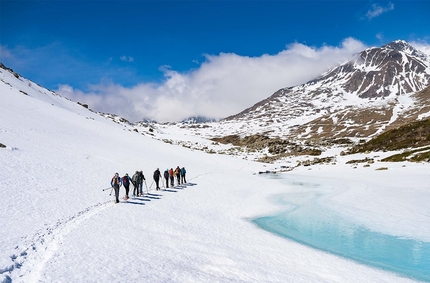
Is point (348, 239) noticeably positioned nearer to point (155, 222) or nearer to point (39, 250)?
point (155, 222)

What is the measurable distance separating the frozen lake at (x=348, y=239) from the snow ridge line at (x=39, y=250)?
12213 mm

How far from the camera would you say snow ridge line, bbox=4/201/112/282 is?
949 centimetres

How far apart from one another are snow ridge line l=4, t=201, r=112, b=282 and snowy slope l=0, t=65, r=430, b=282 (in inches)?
1.5

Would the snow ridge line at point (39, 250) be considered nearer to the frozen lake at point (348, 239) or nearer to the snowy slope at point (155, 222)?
the snowy slope at point (155, 222)

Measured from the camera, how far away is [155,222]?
17.8 metres

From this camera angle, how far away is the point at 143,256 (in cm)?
1191

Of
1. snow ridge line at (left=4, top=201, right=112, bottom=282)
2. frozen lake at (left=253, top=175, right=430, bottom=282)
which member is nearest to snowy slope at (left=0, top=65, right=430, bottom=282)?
snow ridge line at (left=4, top=201, right=112, bottom=282)

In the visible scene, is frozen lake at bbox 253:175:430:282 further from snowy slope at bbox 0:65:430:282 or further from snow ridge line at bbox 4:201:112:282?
snow ridge line at bbox 4:201:112:282

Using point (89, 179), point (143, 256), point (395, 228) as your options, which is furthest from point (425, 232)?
point (89, 179)

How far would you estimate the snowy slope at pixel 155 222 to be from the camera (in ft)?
35.5

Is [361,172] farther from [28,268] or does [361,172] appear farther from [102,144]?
[28,268]

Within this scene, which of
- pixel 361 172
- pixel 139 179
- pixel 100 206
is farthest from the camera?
pixel 361 172

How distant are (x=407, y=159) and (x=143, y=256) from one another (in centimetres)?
4927

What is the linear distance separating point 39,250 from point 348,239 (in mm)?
16113
